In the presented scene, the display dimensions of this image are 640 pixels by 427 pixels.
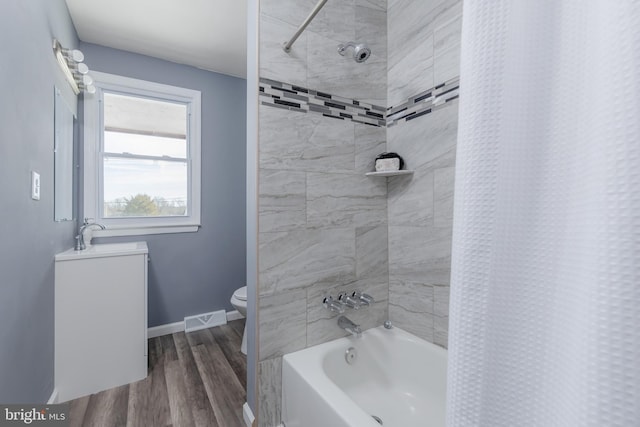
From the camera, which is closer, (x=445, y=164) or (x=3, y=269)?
(x=3, y=269)

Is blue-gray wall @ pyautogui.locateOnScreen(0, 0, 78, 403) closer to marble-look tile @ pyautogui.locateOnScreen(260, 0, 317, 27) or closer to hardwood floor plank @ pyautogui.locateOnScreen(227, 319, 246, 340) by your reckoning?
marble-look tile @ pyautogui.locateOnScreen(260, 0, 317, 27)

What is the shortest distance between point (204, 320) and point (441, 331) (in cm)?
225

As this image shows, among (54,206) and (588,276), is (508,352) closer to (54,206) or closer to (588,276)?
(588,276)

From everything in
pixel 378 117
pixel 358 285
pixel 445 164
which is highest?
pixel 378 117

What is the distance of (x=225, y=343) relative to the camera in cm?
236

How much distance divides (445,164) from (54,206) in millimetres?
2264

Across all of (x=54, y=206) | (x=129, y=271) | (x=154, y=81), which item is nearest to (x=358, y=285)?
(x=129, y=271)

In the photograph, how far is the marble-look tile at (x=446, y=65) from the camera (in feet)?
4.35

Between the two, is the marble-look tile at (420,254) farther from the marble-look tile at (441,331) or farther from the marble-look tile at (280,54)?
the marble-look tile at (280,54)

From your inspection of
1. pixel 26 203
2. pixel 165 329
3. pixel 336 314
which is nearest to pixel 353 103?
pixel 336 314

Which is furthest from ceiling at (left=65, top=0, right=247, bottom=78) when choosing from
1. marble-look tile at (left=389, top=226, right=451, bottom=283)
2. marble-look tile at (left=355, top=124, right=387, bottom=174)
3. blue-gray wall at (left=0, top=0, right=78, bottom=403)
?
marble-look tile at (left=389, top=226, right=451, bottom=283)

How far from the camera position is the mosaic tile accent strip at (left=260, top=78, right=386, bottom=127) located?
135 cm

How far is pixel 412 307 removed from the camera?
1.56m

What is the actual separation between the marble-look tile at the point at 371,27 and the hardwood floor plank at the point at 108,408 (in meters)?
2.56
